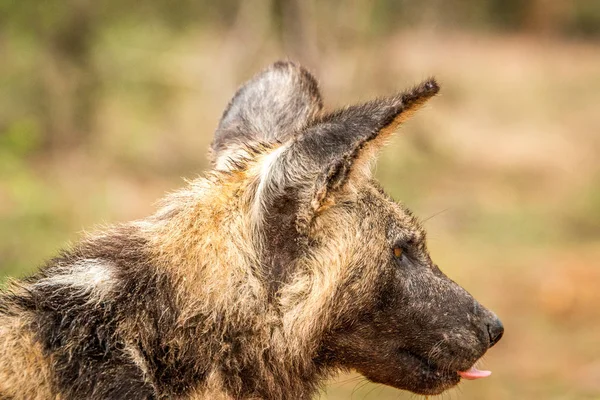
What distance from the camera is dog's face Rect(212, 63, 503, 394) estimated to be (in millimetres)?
3242

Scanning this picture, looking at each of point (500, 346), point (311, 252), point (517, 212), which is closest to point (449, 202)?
point (517, 212)

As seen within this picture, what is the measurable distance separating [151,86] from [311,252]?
38.3ft

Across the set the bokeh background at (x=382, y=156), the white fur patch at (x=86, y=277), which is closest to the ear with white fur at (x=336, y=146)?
the white fur patch at (x=86, y=277)

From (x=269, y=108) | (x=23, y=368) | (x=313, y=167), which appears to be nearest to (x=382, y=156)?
(x=269, y=108)

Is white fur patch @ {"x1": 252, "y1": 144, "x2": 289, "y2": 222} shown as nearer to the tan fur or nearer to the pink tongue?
the tan fur

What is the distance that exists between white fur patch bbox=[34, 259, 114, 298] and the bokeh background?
11.5ft

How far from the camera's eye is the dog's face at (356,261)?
3.24m

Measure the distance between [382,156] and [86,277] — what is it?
6.45 meters

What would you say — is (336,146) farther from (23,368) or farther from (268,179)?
(23,368)

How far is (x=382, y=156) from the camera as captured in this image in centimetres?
952

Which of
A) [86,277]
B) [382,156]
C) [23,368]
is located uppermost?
[382,156]

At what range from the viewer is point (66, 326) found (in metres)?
3.24

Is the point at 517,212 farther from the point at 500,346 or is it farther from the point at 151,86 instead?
the point at 151,86

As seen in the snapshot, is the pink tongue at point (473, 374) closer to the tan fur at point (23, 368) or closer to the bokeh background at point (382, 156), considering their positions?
the tan fur at point (23, 368)
